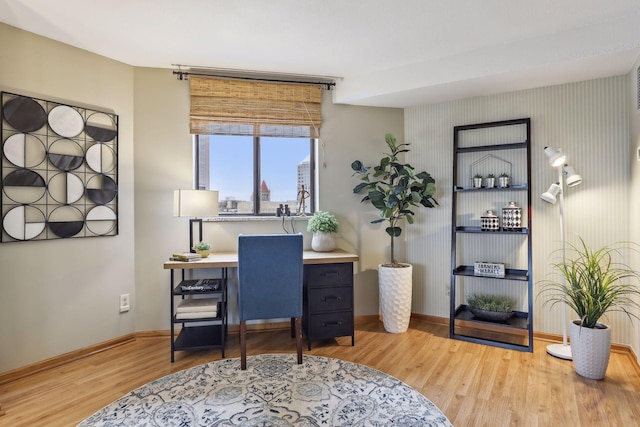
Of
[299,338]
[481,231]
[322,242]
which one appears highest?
[481,231]

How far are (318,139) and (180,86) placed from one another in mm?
1369

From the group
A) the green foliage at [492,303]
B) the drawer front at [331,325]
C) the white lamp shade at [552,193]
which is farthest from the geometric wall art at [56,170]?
the white lamp shade at [552,193]

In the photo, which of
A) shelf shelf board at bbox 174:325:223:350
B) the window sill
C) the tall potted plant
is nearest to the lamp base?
the tall potted plant

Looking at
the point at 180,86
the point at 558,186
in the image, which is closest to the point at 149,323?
the point at 180,86

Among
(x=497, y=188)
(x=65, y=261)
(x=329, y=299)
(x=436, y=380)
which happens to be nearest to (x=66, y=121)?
(x=65, y=261)

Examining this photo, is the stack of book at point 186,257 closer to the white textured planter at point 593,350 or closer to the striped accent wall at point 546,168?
the striped accent wall at point 546,168

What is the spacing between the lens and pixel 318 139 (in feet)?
11.2

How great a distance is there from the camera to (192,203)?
2.69 metres

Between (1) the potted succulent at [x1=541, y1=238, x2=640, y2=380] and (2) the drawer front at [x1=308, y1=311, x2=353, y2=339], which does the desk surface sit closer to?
(2) the drawer front at [x1=308, y1=311, x2=353, y2=339]

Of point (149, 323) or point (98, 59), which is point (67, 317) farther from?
point (98, 59)

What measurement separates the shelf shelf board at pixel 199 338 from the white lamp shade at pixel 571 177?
9.91 ft

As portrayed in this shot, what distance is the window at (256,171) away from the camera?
328cm

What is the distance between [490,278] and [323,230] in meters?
1.58

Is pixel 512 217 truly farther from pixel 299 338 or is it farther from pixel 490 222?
pixel 299 338
